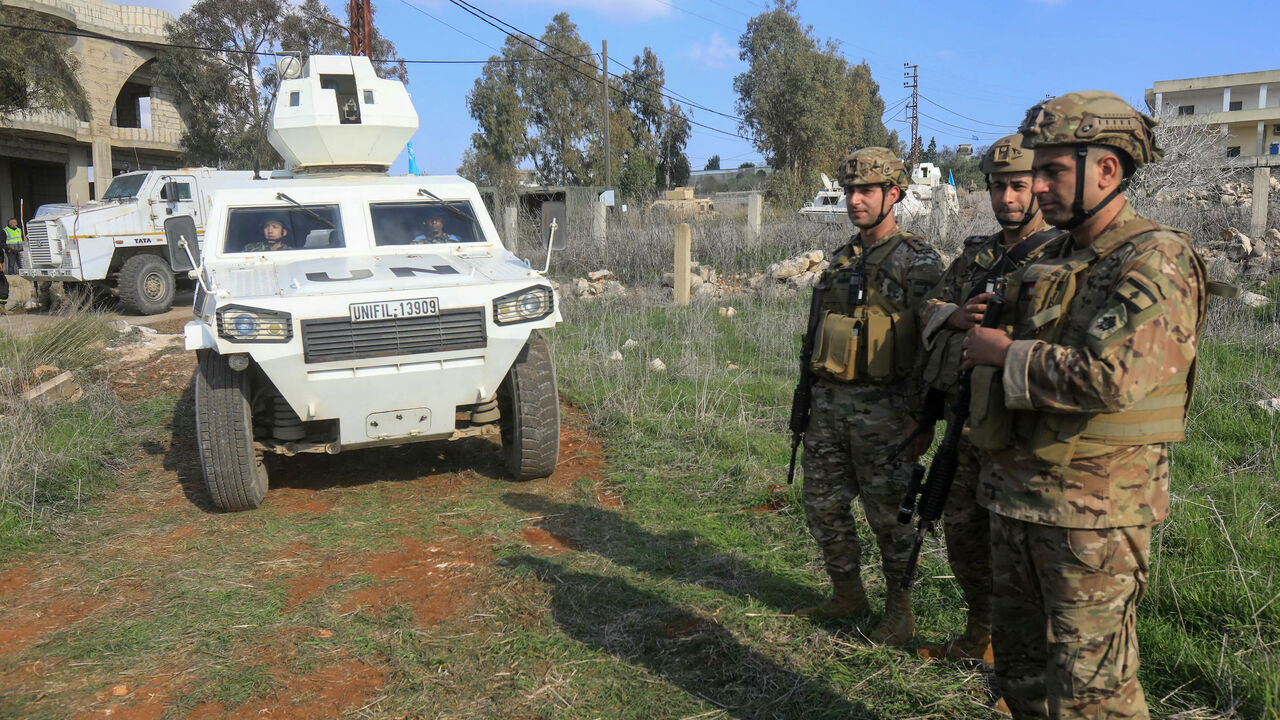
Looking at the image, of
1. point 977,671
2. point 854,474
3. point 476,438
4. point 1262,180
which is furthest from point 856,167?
point 1262,180

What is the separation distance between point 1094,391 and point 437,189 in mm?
4636

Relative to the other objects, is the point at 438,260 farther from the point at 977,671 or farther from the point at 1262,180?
the point at 1262,180

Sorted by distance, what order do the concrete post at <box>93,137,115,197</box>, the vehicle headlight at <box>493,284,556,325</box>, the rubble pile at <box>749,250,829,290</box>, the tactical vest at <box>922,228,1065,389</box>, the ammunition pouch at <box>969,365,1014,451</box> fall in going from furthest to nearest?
the concrete post at <box>93,137,115,197</box>
the rubble pile at <box>749,250,829,290</box>
the vehicle headlight at <box>493,284,556,325</box>
the tactical vest at <box>922,228,1065,389</box>
the ammunition pouch at <box>969,365,1014,451</box>

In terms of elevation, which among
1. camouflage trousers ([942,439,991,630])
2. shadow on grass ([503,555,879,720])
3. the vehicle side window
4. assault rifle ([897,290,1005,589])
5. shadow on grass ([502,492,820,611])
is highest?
the vehicle side window

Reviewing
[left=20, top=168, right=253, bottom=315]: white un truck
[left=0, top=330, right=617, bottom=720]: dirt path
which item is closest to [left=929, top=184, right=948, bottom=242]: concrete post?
Result: [left=0, top=330, right=617, bottom=720]: dirt path

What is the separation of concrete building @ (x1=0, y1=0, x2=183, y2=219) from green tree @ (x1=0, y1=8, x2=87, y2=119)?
3870 mm

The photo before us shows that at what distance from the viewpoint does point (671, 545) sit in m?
3.99

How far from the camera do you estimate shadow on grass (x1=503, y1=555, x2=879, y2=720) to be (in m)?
2.69

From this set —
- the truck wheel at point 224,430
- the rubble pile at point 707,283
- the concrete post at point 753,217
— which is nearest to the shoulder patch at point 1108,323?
the truck wheel at point 224,430

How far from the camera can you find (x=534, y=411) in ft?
15.7

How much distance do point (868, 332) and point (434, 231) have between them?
A: 3.43m

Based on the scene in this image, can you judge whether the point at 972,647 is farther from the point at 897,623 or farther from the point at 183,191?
the point at 183,191

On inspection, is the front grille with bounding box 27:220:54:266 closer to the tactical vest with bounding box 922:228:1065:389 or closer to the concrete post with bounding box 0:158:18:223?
the tactical vest with bounding box 922:228:1065:389

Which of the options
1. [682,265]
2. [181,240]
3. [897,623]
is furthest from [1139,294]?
[682,265]
